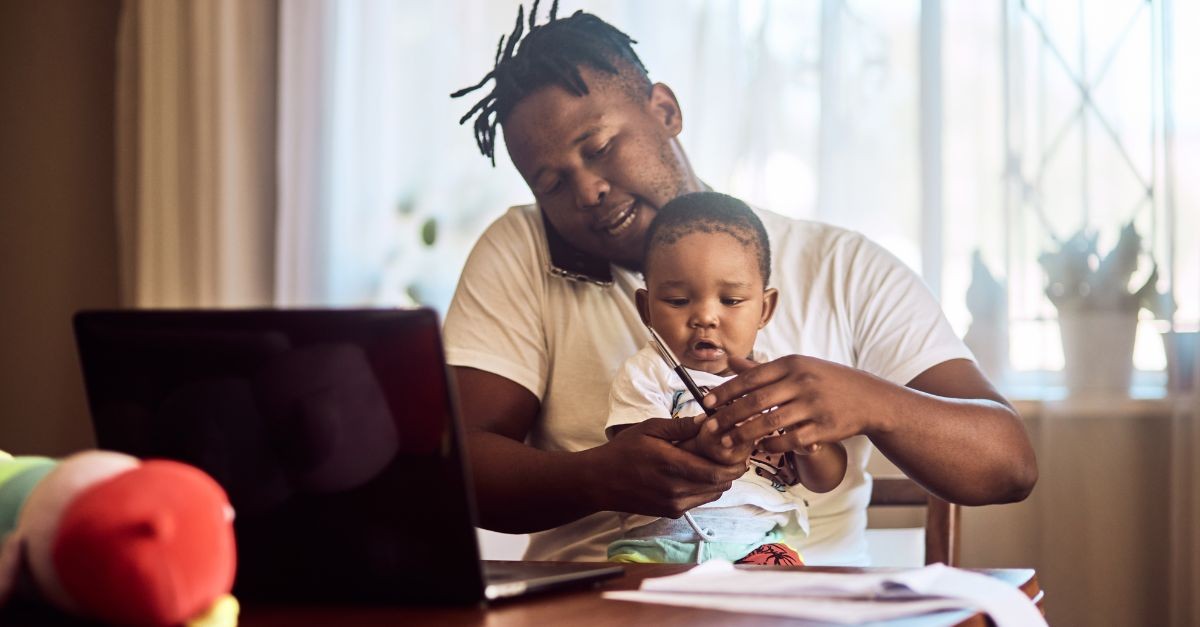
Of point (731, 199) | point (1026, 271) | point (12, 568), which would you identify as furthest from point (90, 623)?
point (1026, 271)

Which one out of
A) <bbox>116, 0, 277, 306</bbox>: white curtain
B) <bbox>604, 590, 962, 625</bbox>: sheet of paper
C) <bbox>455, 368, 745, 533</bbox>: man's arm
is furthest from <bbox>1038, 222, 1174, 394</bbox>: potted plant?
<bbox>116, 0, 277, 306</bbox>: white curtain

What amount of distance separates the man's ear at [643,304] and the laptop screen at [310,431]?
2.63 ft

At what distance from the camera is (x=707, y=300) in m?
1.46

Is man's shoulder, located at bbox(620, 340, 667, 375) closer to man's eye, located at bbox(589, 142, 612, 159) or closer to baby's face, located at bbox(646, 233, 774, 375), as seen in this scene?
baby's face, located at bbox(646, 233, 774, 375)

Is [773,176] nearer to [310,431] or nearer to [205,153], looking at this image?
[205,153]

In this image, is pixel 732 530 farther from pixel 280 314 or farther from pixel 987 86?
pixel 987 86

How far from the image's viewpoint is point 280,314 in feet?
2.49

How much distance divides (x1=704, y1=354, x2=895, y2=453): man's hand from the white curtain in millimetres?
2003

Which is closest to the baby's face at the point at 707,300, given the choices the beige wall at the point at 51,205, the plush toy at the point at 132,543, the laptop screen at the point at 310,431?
the laptop screen at the point at 310,431

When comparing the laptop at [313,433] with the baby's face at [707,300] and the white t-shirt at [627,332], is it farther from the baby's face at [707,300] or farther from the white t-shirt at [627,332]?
the white t-shirt at [627,332]

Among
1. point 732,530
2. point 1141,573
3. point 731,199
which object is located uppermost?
point 731,199

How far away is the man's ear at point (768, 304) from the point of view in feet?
5.04

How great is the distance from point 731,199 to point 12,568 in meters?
1.06

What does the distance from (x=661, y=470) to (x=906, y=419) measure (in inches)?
11.6
